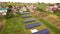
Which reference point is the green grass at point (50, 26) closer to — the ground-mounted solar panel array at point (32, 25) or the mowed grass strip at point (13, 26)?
the ground-mounted solar panel array at point (32, 25)

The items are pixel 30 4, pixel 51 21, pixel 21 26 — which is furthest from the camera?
pixel 30 4

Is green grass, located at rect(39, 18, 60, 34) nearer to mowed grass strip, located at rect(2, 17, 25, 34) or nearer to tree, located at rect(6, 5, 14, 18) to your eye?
mowed grass strip, located at rect(2, 17, 25, 34)

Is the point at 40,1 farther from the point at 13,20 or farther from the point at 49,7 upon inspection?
the point at 13,20

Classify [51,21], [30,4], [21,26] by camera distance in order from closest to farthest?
1. [21,26]
2. [51,21]
3. [30,4]

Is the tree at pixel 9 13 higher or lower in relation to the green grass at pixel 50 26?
higher

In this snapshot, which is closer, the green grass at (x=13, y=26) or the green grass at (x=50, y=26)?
the green grass at (x=13, y=26)

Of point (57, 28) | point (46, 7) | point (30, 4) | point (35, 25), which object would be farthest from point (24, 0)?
point (57, 28)

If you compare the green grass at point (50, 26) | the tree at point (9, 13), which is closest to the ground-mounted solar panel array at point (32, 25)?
the green grass at point (50, 26)
